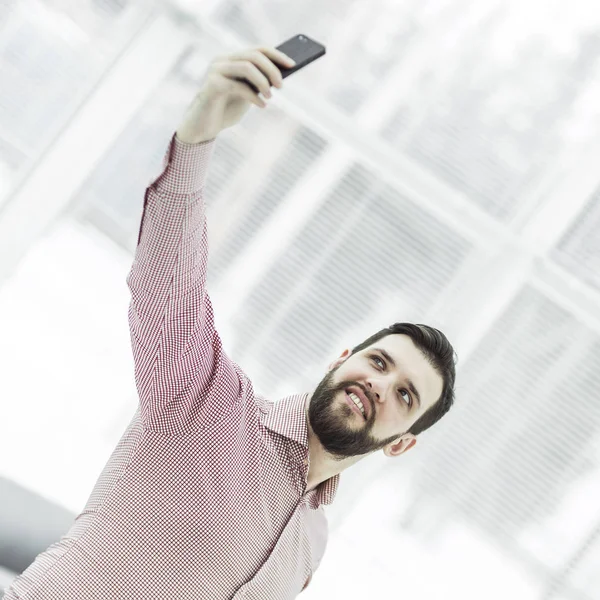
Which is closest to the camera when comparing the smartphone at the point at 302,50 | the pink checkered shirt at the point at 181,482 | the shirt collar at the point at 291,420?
the smartphone at the point at 302,50

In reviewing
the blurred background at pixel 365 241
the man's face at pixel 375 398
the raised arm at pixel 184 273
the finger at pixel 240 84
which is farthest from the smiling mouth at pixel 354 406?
the blurred background at pixel 365 241

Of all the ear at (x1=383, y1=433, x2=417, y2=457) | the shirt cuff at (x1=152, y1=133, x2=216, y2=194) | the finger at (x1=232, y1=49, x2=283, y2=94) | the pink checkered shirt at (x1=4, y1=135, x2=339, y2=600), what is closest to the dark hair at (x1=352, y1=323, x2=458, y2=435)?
the ear at (x1=383, y1=433, x2=417, y2=457)

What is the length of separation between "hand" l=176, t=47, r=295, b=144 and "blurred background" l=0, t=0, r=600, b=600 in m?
1.60

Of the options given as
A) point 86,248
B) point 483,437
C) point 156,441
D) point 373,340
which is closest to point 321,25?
point 86,248

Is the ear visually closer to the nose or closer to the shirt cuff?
the nose

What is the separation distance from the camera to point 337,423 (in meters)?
1.32

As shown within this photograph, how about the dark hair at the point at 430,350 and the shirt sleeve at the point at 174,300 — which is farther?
the dark hair at the point at 430,350

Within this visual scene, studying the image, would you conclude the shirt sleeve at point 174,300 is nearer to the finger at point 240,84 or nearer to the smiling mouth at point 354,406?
the finger at point 240,84

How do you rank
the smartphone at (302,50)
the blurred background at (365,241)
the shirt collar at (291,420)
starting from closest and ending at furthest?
the smartphone at (302,50), the shirt collar at (291,420), the blurred background at (365,241)

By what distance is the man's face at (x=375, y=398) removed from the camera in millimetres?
1329

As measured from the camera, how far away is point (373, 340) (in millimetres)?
1528

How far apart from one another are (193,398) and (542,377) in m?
1.66

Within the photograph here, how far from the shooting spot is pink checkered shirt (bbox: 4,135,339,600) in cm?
99

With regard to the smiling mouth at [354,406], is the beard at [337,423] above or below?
below
